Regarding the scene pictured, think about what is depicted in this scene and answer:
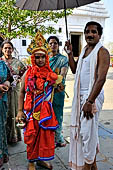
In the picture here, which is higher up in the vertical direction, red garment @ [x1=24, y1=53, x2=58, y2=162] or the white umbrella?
the white umbrella

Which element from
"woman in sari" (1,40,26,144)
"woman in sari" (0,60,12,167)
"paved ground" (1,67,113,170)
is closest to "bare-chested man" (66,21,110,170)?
"paved ground" (1,67,113,170)

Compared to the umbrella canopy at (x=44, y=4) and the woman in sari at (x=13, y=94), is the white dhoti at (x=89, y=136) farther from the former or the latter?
the umbrella canopy at (x=44, y=4)

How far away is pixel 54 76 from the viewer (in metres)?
2.30

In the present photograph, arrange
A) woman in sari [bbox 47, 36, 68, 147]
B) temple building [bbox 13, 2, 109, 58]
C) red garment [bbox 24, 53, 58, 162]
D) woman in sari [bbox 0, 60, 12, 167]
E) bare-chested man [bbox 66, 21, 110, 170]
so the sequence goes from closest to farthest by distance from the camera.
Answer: bare-chested man [bbox 66, 21, 110, 170] < red garment [bbox 24, 53, 58, 162] < woman in sari [bbox 0, 60, 12, 167] < woman in sari [bbox 47, 36, 68, 147] < temple building [bbox 13, 2, 109, 58]

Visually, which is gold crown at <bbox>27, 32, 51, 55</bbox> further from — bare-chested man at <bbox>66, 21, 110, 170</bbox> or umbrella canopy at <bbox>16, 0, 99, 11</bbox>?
umbrella canopy at <bbox>16, 0, 99, 11</bbox>

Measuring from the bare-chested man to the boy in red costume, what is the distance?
324 mm

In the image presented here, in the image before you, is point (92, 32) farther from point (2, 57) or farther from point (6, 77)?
point (2, 57)

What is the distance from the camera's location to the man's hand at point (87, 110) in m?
1.93

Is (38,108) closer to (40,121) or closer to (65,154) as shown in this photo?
(40,121)


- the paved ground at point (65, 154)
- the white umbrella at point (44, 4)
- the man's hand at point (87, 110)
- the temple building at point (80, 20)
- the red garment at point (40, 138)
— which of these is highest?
the temple building at point (80, 20)

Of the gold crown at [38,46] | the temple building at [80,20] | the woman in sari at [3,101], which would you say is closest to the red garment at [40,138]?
the woman in sari at [3,101]

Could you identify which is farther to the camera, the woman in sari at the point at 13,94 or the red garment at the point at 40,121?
the woman in sari at the point at 13,94

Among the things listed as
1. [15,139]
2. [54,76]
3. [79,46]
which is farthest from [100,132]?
[79,46]

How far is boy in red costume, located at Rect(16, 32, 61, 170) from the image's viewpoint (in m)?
2.25
